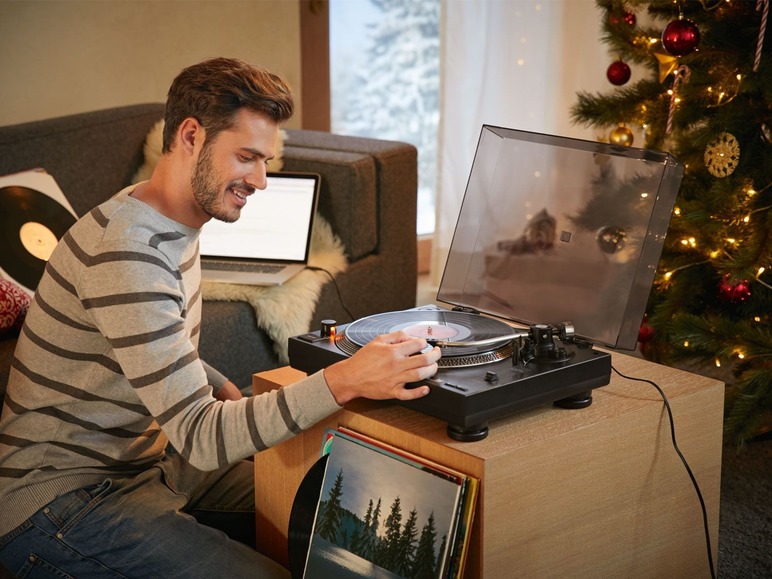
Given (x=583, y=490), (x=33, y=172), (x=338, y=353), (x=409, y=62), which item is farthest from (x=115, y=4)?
(x=583, y=490)

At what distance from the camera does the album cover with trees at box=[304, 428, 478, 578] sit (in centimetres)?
111

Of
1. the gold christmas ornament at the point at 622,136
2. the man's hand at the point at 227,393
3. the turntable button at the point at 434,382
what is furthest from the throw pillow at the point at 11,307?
the gold christmas ornament at the point at 622,136

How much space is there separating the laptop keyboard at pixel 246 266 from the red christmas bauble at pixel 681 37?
111 centimetres

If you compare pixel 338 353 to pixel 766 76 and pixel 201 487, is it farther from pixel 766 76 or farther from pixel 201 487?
pixel 766 76

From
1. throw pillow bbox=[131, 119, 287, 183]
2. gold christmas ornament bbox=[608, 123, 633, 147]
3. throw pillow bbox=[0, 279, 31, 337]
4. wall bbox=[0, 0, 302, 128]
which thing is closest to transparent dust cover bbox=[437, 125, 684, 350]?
gold christmas ornament bbox=[608, 123, 633, 147]

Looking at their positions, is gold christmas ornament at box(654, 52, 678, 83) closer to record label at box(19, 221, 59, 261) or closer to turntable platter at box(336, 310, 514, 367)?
turntable platter at box(336, 310, 514, 367)

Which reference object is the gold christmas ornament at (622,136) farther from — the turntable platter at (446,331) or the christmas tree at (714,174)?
the turntable platter at (446,331)

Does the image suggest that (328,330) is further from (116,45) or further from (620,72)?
(116,45)

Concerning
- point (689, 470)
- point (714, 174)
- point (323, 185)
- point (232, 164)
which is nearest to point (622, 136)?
point (714, 174)

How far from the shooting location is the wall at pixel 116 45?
9.09 ft

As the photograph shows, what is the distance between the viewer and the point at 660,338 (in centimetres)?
218

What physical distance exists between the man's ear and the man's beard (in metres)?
0.02

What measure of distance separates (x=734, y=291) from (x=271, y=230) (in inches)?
47.5

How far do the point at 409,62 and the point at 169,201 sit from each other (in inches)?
101
